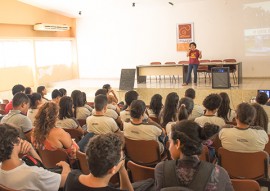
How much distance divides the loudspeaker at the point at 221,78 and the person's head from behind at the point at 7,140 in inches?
→ 263

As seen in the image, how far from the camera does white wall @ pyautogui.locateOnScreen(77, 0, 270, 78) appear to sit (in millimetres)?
10312

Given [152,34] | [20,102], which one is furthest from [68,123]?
[152,34]

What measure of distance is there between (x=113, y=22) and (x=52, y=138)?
10.1 meters

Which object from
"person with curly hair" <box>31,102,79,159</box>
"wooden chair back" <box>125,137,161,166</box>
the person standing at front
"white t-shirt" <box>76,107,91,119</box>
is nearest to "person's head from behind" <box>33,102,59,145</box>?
"person with curly hair" <box>31,102,79,159</box>

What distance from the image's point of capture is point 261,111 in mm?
3256

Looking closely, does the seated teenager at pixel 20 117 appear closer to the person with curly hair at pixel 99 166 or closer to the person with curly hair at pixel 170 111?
the person with curly hair at pixel 170 111

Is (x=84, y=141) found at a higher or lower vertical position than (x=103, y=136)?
lower

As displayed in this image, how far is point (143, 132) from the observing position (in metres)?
3.09

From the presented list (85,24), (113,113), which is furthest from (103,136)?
(85,24)

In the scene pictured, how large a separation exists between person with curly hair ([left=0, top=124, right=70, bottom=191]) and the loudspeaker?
6589mm

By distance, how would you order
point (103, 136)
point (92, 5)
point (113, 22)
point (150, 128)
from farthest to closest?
point (113, 22)
point (92, 5)
point (150, 128)
point (103, 136)

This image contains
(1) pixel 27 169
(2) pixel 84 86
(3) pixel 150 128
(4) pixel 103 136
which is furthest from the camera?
(2) pixel 84 86

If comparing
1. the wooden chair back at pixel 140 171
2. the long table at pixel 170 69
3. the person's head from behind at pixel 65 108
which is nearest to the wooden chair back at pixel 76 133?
the person's head from behind at pixel 65 108

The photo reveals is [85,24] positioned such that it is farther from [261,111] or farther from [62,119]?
[261,111]
